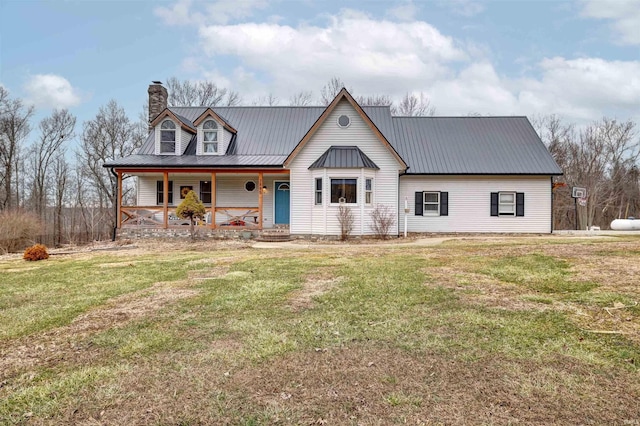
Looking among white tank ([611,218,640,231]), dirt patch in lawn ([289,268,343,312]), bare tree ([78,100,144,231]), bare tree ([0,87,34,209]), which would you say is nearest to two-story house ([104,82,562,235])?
white tank ([611,218,640,231])

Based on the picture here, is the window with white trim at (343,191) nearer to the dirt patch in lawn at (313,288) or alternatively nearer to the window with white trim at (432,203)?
the window with white trim at (432,203)

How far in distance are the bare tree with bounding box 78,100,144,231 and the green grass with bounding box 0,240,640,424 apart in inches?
1182

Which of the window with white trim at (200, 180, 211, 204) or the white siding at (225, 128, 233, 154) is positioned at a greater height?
the white siding at (225, 128, 233, 154)

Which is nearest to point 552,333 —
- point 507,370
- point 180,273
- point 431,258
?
point 507,370

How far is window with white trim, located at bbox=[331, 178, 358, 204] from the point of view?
18.1 meters

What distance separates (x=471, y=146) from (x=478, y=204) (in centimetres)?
326

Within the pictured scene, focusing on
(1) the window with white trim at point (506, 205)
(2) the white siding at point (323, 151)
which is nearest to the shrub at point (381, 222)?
(2) the white siding at point (323, 151)

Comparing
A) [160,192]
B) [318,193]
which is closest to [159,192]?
[160,192]

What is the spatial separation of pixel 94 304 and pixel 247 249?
820 cm

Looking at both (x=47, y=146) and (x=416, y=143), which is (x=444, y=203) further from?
(x=47, y=146)

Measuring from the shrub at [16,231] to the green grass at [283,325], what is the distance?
11.6 metres

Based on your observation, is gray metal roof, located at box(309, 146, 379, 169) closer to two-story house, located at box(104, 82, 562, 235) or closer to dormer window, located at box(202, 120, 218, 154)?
two-story house, located at box(104, 82, 562, 235)

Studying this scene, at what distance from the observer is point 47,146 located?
37.7 meters

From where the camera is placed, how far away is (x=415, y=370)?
3.94m
